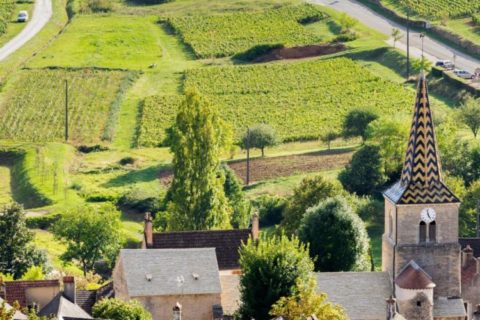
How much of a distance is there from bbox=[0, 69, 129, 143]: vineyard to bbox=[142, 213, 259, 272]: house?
195ft

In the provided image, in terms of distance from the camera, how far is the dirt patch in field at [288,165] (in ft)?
484

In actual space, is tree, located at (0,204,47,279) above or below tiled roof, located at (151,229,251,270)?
below

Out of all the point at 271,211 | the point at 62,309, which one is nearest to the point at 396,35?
the point at 271,211

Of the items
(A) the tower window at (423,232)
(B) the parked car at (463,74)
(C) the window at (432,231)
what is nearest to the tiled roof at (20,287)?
(A) the tower window at (423,232)

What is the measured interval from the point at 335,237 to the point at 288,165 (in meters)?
45.4

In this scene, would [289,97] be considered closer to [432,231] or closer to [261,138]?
[261,138]

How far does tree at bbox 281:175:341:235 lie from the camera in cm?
11656

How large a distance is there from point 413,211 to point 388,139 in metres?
46.7

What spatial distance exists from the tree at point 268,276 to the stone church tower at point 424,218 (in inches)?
179

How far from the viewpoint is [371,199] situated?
435 ft

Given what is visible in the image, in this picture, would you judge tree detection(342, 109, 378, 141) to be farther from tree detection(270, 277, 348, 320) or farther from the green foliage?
tree detection(270, 277, 348, 320)

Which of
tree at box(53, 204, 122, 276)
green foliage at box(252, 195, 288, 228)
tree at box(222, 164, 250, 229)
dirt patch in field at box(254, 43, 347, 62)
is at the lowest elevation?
dirt patch in field at box(254, 43, 347, 62)

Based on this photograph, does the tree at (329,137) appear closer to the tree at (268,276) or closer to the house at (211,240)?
the house at (211,240)

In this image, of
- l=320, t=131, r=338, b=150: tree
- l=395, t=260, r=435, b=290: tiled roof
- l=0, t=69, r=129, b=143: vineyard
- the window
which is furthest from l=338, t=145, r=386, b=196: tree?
l=395, t=260, r=435, b=290: tiled roof
